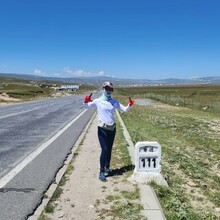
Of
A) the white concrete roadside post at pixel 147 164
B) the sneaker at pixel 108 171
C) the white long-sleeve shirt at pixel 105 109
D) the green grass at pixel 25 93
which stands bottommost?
the green grass at pixel 25 93

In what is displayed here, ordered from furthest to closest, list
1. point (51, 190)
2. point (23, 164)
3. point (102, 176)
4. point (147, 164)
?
point (23, 164) < point (102, 176) < point (147, 164) < point (51, 190)

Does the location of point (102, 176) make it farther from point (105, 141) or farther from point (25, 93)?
point (25, 93)

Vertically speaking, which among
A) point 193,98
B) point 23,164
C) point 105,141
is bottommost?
point 193,98

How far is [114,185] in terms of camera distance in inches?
283

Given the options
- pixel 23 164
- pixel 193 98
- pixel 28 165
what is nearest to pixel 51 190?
pixel 28 165

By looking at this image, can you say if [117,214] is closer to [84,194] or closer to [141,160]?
[84,194]

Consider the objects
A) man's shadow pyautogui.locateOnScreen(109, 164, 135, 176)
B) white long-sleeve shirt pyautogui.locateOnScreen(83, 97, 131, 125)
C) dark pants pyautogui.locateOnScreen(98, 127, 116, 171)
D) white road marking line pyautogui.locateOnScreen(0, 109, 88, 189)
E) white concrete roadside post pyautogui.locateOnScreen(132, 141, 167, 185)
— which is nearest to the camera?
white concrete roadside post pyautogui.locateOnScreen(132, 141, 167, 185)

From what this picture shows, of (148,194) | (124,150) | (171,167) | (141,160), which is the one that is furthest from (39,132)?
(148,194)

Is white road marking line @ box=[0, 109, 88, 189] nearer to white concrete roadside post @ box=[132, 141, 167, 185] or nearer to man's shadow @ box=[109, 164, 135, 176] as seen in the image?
man's shadow @ box=[109, 164, 135, 176]

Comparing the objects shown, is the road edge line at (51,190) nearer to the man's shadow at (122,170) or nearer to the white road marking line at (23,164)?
the white road marking line at (23,164)

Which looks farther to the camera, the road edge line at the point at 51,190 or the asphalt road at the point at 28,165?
the asphalt road at the point at 28,165

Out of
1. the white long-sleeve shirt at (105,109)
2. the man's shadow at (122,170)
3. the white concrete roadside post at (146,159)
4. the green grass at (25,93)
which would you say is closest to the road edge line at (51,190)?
the man's shadow at (122,170)

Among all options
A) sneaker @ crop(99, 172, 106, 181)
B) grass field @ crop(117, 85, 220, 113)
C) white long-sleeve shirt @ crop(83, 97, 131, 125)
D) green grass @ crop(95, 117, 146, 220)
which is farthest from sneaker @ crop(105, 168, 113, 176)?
grass field @ crop(117, 85, 220, 113)

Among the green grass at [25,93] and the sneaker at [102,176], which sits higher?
the sneaker at [102,176]
